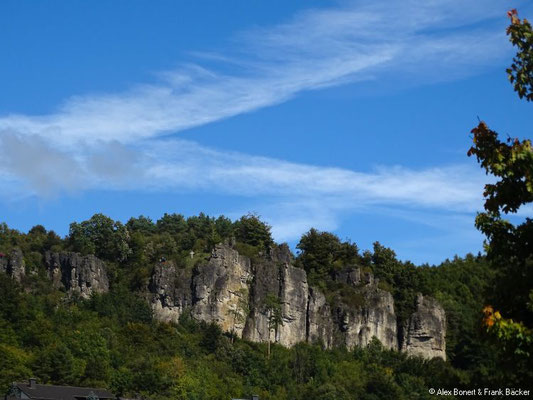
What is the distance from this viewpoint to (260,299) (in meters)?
110

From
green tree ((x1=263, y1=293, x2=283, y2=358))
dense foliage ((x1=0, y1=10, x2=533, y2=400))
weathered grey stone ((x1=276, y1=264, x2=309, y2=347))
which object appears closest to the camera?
dense foliage ((x1=0, y1=10, x2=533, y2=400))

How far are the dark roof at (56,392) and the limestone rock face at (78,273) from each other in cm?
2652

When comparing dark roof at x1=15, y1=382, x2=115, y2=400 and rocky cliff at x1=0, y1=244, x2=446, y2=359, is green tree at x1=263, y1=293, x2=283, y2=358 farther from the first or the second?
dark roof at x1=15, y1=382, x2=115, y2=400

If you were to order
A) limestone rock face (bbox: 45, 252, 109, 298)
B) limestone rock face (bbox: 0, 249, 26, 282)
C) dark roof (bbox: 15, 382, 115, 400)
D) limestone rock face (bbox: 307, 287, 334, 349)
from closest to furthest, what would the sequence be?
dark roof (bbox: 15, 382, 115, 400) → limestone rock face (bbox: 0, 249, 26, 282) → limestone rock face (bbox: 45, 252, 109, 298) → limestone rock face (bbox: 307, 287, 334, 349)

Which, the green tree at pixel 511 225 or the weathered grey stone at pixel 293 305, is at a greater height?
the weathered grey stone at pixel 293 305

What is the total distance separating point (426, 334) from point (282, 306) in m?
17.1

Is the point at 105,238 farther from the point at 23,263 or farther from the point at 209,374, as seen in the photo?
the point at 209,374

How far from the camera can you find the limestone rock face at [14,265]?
10919 centimetres

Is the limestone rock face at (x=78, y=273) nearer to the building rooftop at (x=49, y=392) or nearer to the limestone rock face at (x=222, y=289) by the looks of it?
the limestone rock face at (x=222, y=289)

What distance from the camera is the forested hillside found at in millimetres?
89438

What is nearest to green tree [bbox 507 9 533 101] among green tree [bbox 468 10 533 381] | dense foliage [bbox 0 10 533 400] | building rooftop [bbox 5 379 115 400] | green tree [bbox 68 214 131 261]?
green tree [bbox 468 10 533 381]

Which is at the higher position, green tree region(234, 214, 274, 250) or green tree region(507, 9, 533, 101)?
green tree region(234, 214, 274, 250)

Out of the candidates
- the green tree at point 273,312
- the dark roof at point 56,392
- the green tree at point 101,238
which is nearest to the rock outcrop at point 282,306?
the green tree at point 273,312

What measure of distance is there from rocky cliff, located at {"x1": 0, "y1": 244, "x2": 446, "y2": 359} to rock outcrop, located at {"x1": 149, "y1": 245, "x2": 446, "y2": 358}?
→ 98 millimetres
